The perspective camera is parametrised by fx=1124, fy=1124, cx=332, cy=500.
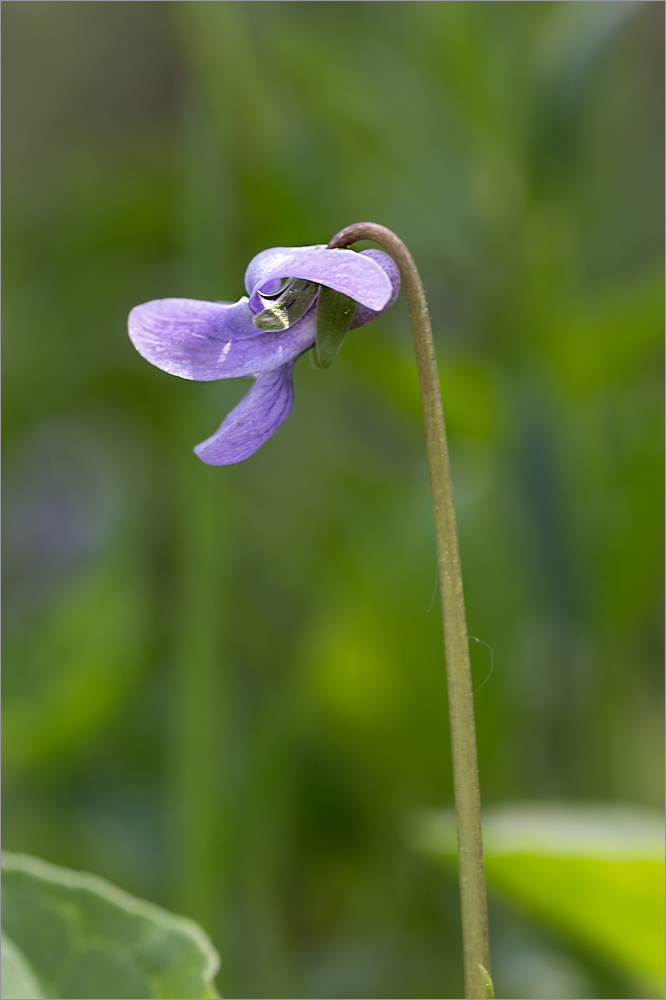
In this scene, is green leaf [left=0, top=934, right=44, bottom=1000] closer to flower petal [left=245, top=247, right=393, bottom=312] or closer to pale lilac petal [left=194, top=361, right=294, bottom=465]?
pale lilac petal [left=194, top=361, right=294, bottom=465]

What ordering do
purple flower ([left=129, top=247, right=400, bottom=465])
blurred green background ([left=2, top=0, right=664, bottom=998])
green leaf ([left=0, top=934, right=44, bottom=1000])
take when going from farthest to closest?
blurred green background ([left=2, top=0, right=664, bottom=998])
green leaf ([left=0, top=934, right=44, bottom=1000])
purple flower ([left=129, top=247, right=400, bottom=465])

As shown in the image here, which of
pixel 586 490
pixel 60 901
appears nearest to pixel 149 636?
pixel 586 490

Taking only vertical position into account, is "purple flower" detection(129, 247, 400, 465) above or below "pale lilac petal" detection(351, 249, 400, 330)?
below

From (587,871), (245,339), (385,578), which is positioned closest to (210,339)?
(245,339)

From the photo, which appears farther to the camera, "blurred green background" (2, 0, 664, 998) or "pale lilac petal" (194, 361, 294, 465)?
"blurred green background" (2, 0, 664, 998)

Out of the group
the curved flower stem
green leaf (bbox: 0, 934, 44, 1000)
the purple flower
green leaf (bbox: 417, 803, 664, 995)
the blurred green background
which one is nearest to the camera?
the curved flower stem

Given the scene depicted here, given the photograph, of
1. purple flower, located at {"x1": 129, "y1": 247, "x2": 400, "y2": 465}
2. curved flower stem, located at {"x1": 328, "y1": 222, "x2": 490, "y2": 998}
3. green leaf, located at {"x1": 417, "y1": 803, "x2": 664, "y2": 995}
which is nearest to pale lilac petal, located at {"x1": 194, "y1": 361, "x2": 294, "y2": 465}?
purple flower, located at {"x1": 129, "y1": 247, "x2": 400, "y2": 465}

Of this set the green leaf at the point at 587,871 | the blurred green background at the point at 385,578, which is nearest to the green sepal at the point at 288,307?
the green leaf at the point at 587,871

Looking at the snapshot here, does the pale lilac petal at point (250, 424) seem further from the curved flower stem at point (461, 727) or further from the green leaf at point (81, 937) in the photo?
the green leaf at point (81, 937)
